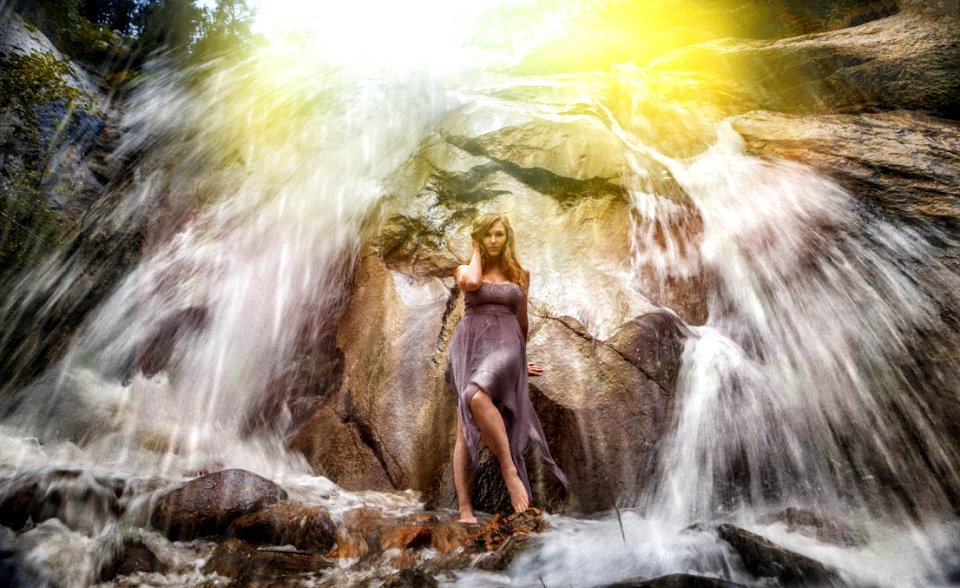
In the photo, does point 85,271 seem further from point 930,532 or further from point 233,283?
point 930,532

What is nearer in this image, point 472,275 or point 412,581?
point 412,581

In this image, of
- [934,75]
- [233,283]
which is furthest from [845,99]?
[233,283]

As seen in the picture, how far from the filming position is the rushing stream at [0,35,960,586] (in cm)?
379

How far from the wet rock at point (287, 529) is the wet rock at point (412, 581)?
3.15 ft

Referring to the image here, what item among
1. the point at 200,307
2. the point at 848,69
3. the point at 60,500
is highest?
the point at 848,69

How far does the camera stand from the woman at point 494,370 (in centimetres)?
408

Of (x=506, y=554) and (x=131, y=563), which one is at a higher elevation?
(x=506, y=554)

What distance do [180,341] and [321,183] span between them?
2.84 m

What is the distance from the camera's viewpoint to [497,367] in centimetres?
421

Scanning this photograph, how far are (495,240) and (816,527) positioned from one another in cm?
314

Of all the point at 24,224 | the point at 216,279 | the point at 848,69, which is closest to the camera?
the point at 216,279

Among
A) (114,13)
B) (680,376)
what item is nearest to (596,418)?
(680,376)

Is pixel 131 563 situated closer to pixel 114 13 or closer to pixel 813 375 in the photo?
pixel 813 375

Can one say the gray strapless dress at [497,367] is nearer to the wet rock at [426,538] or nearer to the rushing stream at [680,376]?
the wet rock at [426,538]
